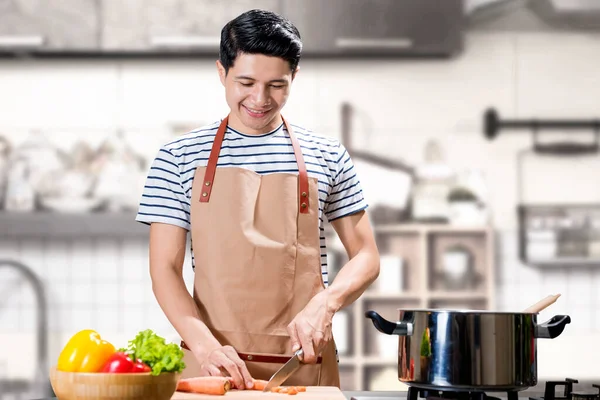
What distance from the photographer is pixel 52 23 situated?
3988 mm

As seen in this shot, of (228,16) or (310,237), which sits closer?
(310,237)

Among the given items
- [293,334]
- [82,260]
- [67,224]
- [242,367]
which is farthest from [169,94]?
[242,367]

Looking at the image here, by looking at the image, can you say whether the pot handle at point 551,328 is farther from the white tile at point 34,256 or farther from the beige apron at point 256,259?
the white tile at point 34,256

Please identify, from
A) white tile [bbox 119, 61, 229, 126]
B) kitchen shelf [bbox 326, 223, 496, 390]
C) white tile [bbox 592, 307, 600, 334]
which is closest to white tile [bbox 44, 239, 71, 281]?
white tile [bbox 119, 61, 229, 126]

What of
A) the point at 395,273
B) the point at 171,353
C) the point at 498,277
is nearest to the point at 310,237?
the point at 171,353

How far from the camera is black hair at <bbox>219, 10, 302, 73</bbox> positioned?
67.9 inches

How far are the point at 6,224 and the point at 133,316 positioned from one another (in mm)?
697

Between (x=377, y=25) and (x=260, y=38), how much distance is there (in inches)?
93.6

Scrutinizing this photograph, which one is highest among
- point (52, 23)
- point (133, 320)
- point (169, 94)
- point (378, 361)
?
point (52, 23)

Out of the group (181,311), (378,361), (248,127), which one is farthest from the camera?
(378,361)

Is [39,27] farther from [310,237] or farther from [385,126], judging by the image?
[310,237]

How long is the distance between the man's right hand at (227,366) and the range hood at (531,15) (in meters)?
2.85

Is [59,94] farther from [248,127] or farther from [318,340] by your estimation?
[318,340]

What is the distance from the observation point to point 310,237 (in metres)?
1.82
